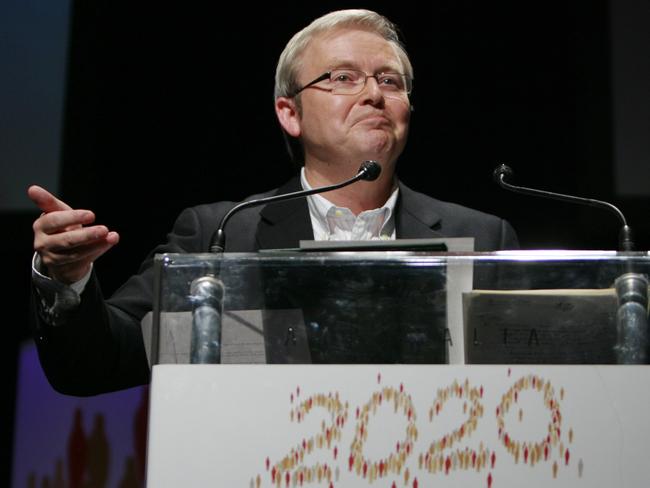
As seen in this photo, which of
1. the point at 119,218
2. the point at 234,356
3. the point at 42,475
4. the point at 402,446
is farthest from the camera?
the point at 119,218

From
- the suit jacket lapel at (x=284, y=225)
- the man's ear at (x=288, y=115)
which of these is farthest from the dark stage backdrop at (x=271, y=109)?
the suit jacket lapel at (x=284, y=225)

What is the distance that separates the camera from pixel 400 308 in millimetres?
1114

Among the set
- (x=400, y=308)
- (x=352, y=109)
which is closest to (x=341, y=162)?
(x=352, y=109)

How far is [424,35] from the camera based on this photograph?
292 centimetres

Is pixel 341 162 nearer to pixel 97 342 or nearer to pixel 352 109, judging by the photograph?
pixel 352 109

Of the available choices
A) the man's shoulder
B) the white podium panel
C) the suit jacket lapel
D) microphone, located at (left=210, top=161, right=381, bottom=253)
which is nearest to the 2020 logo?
Answer: the white podium panel

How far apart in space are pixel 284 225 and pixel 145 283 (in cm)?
29

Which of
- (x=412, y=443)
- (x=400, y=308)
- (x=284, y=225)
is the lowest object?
(x=412, y=443)

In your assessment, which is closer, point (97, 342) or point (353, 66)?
point (97, 342)

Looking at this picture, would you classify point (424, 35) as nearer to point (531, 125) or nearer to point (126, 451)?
point (531, 125)

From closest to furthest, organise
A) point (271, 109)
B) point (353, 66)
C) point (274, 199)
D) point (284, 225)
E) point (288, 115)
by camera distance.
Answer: point (274, 199)
point (284, 225)
point (353, 66)
point (288, 115)
point (271, 109)

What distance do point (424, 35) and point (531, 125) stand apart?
405 mm

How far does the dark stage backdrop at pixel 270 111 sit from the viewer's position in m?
2.82

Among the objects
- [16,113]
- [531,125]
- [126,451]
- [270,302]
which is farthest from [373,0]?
[270,302]
